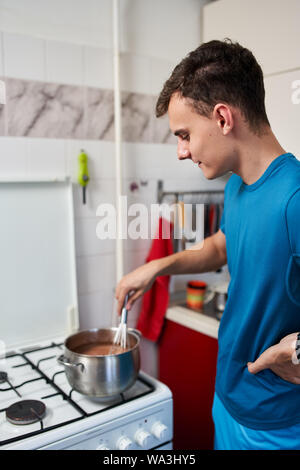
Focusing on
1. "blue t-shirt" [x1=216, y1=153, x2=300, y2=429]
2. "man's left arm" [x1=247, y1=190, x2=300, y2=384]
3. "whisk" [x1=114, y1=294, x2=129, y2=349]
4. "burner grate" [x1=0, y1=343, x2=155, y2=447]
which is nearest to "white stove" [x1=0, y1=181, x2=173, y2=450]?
"burner grate" [x1=0, y1=343, x2=155, y2=447]

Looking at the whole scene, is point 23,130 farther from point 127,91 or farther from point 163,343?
point 163,343

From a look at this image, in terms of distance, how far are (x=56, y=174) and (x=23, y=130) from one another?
0.16m

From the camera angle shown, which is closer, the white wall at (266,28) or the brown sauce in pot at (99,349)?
the brown sauce in pot at (99,349)

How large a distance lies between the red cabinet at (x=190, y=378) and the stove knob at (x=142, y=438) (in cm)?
43

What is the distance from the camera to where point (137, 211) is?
1.54 m

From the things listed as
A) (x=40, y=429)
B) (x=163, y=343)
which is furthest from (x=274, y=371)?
(x=163, y=343)

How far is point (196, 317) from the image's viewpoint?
4.84ft

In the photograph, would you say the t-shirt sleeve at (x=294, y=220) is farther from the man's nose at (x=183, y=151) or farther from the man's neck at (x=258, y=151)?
the man's nose at (x=183, y=151)

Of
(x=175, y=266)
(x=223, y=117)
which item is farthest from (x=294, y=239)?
(x=175, y=266)

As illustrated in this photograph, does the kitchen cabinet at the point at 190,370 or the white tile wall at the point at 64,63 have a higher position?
the white tile wall at the point at 64,63

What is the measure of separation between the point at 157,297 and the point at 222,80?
0.94 m

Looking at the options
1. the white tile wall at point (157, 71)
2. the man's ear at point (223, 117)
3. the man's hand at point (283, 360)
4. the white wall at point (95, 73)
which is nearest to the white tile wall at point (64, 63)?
the white wall at point (95, 73)

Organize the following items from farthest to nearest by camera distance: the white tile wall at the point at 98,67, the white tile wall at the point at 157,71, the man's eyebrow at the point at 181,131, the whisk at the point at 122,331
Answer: the white tile wall at the point at 157,71, the white tile wall at the point at 98,67, the whisk at the point at 122,331, the man's eyebrow at the point at 181,131

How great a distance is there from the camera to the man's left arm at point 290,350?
74 cm
